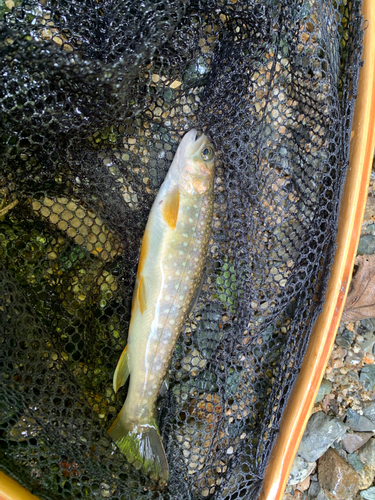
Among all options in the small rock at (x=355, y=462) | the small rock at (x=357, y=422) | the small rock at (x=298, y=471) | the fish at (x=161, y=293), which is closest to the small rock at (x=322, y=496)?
the small rock at (x=298, y=471)

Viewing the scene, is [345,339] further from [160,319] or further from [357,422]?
[160,319]

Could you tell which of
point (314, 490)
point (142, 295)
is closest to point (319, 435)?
point (314, 490)

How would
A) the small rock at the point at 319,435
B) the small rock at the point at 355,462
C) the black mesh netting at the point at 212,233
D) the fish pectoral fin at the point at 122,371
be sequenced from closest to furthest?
the black mesh netting at the point at 212,233 → the fish pectoral fin at the point at 122,371 → the small rock at the point at 319,435 → the small rock at the point at 355,462

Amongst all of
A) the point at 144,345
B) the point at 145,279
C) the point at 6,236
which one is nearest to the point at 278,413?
the point at 144,345

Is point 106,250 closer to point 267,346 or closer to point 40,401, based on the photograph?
point 40,401

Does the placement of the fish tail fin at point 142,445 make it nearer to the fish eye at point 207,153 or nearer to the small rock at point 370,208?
the fish eye at point 207,153

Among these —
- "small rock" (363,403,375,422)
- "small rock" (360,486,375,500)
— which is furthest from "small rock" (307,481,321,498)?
"small rock" (363,403,375,422)
